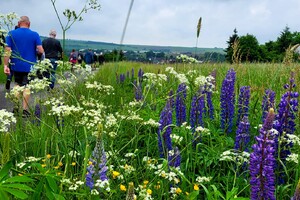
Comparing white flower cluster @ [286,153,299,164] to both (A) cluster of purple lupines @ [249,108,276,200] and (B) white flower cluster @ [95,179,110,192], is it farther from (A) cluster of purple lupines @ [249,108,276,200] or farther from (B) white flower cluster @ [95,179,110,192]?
(B) white flower cluster @ [95,179,110,192]

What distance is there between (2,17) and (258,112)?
2940mm

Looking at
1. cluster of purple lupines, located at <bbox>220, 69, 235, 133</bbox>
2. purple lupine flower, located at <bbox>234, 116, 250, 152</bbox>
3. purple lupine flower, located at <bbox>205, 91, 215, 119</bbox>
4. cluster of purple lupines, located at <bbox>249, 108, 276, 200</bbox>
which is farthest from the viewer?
purple lupine flower, located at <bbox>205, 91, 215, 119</bbox>

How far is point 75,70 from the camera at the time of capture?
14.6 feet

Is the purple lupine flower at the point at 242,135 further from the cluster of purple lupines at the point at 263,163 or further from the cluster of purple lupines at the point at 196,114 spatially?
the cluster of purple lupines at the point at 263,163

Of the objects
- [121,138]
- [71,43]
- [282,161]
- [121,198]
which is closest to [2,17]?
[71,43]

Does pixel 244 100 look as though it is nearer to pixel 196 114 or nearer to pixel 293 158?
pixel 196 114

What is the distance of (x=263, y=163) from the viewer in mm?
2070

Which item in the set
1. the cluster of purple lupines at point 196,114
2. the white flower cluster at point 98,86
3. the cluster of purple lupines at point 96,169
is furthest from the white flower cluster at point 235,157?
the white flower cluster at point 98,86

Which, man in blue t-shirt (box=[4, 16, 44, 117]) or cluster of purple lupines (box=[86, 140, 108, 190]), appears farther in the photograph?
man in blue t-shirt (box=[4, 16, 44, 117])

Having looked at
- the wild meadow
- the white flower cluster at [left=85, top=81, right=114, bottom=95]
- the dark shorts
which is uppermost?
the white flower cluster at [left=85, top=81, right=114, bottom=95]

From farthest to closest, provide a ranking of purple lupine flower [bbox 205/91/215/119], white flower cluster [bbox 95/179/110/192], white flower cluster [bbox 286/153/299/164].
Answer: purple lupine flower [bbox 205/91/215/119]
white flower cluster [bbox 286/153/299/164]
white flower cluster [bbox 95/179/110/192]

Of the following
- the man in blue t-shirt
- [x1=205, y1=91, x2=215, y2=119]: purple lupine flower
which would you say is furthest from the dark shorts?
[x1=205, y1=91, x2=215, y2=119]: purple lupine flower

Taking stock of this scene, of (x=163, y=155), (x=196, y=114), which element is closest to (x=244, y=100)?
(x=196, y=114)

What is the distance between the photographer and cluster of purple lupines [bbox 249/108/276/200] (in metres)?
2.05
